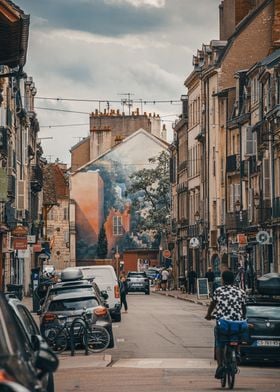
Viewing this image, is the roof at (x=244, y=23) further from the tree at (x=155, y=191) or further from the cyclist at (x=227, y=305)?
the cyclist at (x=227, y=305)

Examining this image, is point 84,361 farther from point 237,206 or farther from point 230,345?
point 237,206

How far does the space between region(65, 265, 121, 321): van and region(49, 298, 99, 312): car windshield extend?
13302mm

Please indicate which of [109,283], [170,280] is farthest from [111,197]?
[109,283]

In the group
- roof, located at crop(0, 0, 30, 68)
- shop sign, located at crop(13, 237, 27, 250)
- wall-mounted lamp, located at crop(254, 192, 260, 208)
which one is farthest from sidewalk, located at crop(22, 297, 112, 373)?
wall-mounted lamp, located at crop(254, 192, 260, 208)

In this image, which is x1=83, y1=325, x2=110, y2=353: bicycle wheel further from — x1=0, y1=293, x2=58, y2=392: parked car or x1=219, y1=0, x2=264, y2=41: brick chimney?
x1=219, y1=0, x2=264, y2=41: brick chimney

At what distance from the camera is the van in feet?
147

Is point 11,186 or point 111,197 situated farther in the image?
point 111,197

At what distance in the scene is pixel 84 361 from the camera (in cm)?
2734

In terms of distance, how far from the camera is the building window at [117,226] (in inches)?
4888

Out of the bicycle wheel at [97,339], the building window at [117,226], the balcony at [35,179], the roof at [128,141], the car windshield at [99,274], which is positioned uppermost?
the roof at [128,141]

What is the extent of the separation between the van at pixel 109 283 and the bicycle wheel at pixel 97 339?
13963 millimetres

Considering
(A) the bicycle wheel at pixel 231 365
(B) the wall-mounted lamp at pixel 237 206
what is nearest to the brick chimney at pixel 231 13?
(B) the wall-mounted lamp at pixel 237 206

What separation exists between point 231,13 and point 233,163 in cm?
1161

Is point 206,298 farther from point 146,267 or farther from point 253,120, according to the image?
point 146,267
